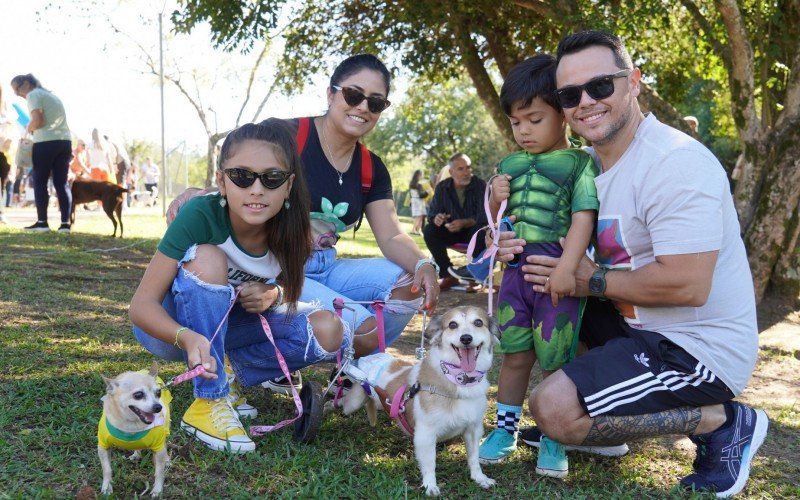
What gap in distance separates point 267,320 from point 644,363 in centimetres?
184

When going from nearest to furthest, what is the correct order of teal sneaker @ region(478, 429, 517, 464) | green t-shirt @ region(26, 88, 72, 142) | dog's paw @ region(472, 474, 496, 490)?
dog's paw @ region(472, 474, 496, 490)
teal sneaker @ region(478, 429, 517, 464)
green t-shirt @ region(26, 88, 72, 142)

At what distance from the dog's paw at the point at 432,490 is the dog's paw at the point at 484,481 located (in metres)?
0.22

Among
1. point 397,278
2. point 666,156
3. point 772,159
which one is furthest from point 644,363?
point 772,159

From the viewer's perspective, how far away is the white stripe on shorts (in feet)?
9.89


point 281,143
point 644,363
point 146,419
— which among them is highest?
point 281,143

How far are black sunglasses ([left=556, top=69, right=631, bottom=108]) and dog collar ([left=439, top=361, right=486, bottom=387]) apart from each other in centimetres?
131

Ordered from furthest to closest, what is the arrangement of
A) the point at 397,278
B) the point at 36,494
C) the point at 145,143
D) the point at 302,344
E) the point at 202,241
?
the point at 145,143, the point at 397,278, the point at 302,344, the point at 202,241, the point at 36,494

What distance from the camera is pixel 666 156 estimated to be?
307 cm

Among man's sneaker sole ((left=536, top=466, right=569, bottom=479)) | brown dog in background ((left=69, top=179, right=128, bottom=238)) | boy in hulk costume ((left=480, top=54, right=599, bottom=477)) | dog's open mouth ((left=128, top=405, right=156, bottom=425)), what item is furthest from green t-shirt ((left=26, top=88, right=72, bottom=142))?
man's sneaker sole ((left=536, top=466, right=569, bottom=479))

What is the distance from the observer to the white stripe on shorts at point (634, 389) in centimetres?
302

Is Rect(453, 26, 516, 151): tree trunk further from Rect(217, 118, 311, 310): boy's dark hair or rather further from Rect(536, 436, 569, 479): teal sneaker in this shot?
Rect(536, 436, 569, 479): teal sneaker

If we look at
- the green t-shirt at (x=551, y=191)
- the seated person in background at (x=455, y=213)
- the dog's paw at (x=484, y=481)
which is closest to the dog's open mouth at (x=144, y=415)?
the dog's paw at (x=484, y=481)

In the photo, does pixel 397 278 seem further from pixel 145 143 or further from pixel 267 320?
pixel 145 143

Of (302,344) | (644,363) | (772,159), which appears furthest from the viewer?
(772,159)
